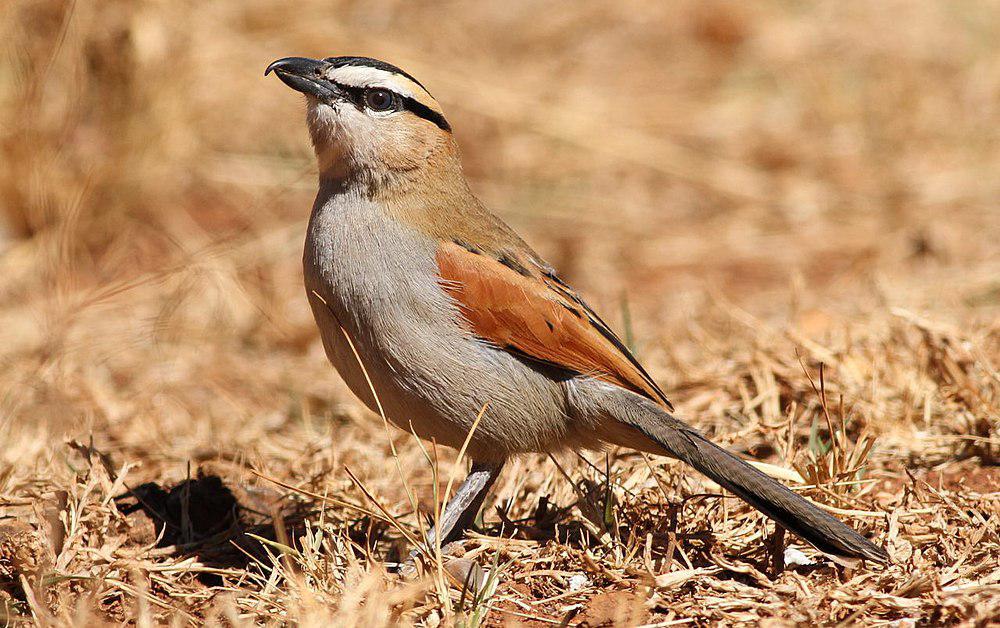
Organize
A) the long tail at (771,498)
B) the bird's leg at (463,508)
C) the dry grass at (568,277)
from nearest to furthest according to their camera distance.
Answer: the long tail at (771,498)
the dry grass at (568,277)
the bird's leg at (463,508)

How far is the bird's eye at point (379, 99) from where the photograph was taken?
4559mm

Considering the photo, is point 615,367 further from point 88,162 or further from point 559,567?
point 88,162

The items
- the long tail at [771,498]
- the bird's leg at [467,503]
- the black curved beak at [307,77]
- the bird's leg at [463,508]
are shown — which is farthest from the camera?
the black curved beak at [307,77]

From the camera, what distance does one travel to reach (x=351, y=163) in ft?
14.7

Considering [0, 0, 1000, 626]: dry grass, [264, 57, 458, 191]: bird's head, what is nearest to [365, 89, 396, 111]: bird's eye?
[264, 57, 458, 191]: bird's head

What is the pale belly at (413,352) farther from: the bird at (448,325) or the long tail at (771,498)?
the long tail at (771,498)

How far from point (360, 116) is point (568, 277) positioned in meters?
4.40

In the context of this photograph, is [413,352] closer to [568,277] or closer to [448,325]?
[448,325]

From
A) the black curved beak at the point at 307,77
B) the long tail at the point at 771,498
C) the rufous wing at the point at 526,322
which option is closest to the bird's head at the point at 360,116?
the black curved beak at the point at 307,77

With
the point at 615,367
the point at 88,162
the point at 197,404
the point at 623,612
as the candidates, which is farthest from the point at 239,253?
the point at 623,612

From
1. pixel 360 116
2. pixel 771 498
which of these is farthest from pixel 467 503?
pixel 360 116

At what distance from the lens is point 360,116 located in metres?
4.53

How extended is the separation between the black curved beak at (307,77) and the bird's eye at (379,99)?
0.11m

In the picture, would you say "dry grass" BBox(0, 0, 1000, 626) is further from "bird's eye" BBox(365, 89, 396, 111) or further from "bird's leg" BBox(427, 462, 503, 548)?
"bird's eye" BBox(365, 89, 396, 111)
